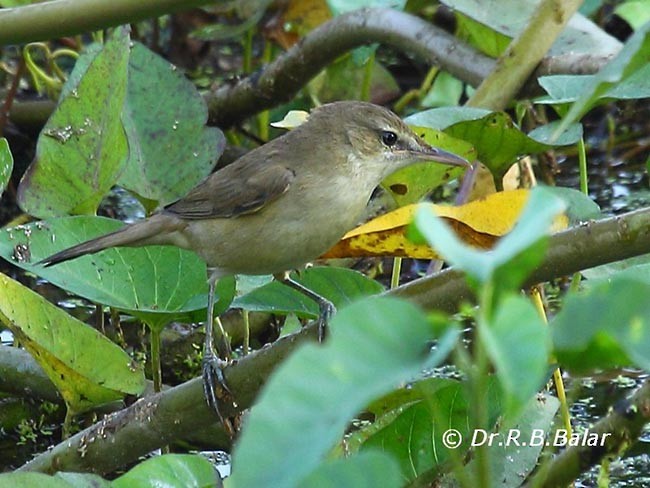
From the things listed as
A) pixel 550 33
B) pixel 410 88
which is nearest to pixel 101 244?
pixel 550 33

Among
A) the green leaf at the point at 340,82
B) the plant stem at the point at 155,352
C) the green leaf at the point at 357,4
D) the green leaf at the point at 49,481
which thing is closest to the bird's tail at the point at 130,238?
the plant stem at the point at 155,352

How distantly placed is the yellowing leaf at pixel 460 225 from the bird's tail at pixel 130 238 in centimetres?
62

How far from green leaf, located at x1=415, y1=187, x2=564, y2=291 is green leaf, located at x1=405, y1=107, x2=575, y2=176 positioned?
2.00 meters

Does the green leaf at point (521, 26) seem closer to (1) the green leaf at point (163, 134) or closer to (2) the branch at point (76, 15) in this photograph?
(1) the green leaf at point (163, 134)

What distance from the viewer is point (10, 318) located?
2.85 metres

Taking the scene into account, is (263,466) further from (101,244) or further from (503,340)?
(101,244)

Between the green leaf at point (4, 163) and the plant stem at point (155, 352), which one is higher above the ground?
the green leaf at point (4, 163)

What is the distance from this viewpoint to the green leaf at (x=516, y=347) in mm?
1188

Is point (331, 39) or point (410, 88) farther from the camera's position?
point (410, 88)

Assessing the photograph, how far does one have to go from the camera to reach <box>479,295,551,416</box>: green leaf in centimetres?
119

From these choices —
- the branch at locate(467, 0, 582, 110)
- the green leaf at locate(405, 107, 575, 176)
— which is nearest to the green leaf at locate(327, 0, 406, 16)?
the branch at locate(467, 0, 582, 110)

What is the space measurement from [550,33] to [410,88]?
2.38m

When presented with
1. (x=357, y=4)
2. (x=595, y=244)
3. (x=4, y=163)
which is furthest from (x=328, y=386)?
(x=357, y=4)

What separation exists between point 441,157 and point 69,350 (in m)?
1.12
